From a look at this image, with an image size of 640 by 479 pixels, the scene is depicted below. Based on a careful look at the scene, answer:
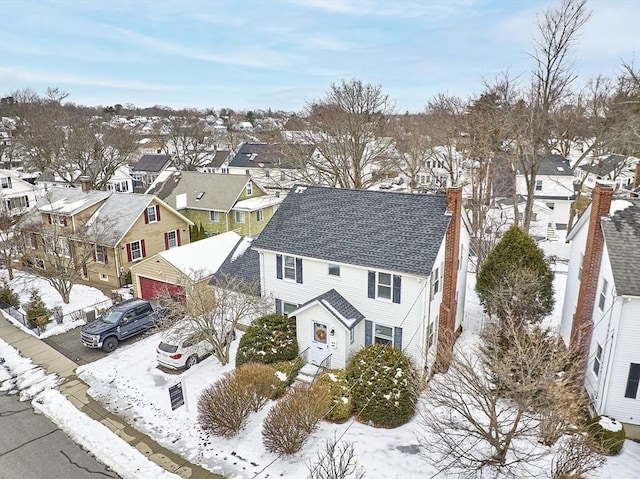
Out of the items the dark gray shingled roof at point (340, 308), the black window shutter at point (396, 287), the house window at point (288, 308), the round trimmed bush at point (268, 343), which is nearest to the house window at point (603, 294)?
the black window shutter at point (396, 287)

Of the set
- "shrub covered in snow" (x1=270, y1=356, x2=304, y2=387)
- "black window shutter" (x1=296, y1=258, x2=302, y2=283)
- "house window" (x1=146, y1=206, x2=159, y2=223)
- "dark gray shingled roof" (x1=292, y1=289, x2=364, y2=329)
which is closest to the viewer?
"shrub covered in snow" (x1=270, y1=356, x2=304, y2=387)

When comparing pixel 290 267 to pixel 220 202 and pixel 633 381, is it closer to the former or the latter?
pixel 633 381

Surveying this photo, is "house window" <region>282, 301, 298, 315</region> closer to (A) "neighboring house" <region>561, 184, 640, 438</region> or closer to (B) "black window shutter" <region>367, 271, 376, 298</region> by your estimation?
(B) "black window shutter" <region>367, 271, 376, 298</region>

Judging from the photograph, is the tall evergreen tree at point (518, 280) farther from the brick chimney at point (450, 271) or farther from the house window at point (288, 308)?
the house window at point (288, 308)

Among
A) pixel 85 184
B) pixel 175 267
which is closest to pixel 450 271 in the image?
pixel 175 267

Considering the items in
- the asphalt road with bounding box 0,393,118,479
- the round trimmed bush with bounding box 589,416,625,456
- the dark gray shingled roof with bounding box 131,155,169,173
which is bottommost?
the asphalt road with bounding box 0,393,118,479

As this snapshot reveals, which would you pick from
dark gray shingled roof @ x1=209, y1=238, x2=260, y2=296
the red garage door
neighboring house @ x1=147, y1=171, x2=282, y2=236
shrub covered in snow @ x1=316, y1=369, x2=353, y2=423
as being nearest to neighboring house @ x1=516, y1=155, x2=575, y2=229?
neighboring house @ x1=147, y1=171, x2=282, y2=236

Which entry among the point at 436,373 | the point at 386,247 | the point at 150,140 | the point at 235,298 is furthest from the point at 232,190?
the point at 150,140

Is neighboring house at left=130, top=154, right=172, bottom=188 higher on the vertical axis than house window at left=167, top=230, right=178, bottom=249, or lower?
higher
